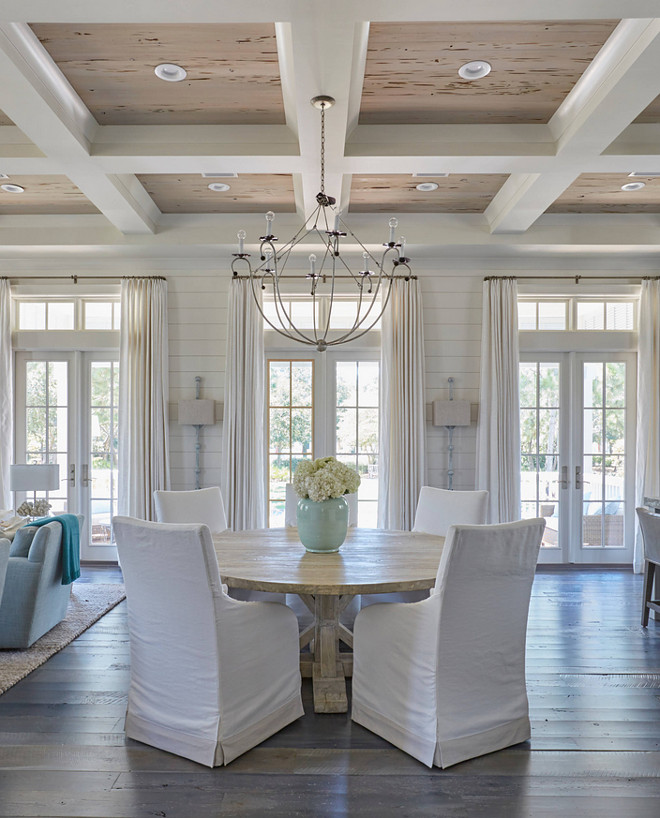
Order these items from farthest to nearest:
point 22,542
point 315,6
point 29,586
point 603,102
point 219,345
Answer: point 219,345 < point 22,542 < point 29,586 < point 603,102 < point 315,6

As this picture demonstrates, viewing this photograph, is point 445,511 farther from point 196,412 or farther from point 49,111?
point 49,111

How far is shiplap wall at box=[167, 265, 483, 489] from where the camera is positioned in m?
5.92

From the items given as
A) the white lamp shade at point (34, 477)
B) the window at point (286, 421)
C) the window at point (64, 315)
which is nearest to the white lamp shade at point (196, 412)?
the window at point (286, 421)

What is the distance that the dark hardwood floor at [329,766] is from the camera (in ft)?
7.31

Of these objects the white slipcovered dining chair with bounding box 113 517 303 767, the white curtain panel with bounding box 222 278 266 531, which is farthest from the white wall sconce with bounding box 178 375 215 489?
the white slipcovered dining chair with bounding box 113 517 303 767

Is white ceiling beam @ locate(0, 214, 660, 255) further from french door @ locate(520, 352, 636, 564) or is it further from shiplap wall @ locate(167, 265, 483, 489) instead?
french door @ locate(520, 352, 636, 564)

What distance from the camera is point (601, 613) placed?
14.9ft

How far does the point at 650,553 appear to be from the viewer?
421 centimetres

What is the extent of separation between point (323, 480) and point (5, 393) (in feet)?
13.0

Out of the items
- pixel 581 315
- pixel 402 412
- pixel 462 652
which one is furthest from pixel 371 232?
pixel 462 652

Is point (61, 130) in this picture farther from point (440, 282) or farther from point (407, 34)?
point (440, 282)

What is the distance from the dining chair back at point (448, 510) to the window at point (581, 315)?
2.54 m

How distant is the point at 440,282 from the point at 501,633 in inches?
157

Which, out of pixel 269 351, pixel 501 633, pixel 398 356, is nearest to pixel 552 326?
pixel 398 356
